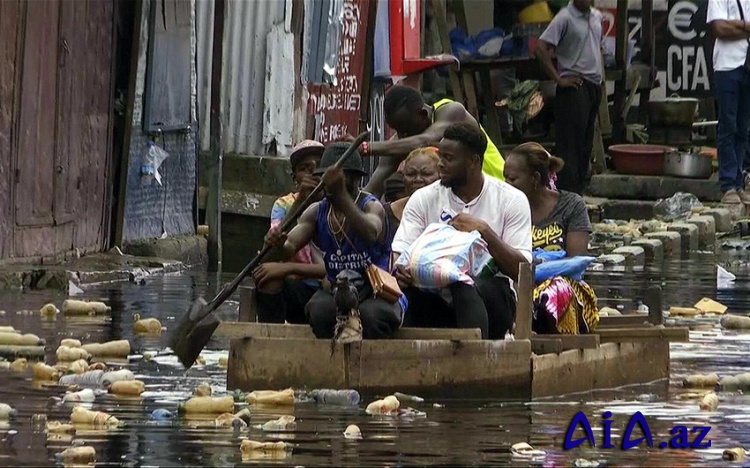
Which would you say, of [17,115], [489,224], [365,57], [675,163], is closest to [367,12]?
[365,57]

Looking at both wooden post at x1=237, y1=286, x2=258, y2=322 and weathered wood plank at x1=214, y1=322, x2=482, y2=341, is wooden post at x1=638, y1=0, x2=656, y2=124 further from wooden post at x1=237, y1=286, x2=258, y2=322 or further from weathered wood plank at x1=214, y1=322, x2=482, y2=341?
weathered wood plank at x1=214, y1=322, x2=482, y2=341

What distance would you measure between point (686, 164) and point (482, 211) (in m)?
12.3

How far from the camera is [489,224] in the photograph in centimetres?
884

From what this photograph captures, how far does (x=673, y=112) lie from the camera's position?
73.8 ft

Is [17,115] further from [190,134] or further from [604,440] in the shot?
[604,440]

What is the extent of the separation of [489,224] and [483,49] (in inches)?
501

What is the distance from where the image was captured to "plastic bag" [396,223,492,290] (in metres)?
8.59

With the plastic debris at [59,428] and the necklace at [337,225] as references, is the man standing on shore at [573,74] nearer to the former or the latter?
the necklace at [337,225]

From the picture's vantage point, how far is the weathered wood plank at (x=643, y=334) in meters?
9.57

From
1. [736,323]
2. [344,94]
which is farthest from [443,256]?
[344,94]

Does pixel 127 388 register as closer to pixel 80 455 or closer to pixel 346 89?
pixel 80 455

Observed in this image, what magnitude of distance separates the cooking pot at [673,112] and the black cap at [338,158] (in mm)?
14018

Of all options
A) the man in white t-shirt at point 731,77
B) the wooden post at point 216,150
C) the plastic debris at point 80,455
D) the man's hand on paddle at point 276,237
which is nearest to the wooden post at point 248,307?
the man's hand on paddle at point 276,237

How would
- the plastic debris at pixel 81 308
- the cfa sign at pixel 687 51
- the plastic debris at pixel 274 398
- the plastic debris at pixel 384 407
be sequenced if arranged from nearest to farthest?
the plastic debris at pixel 384 407 → the plastic debris at pixel 274 398 → the plastic debris at pixel 81 308 → the cfa sign at pixel 687 51
